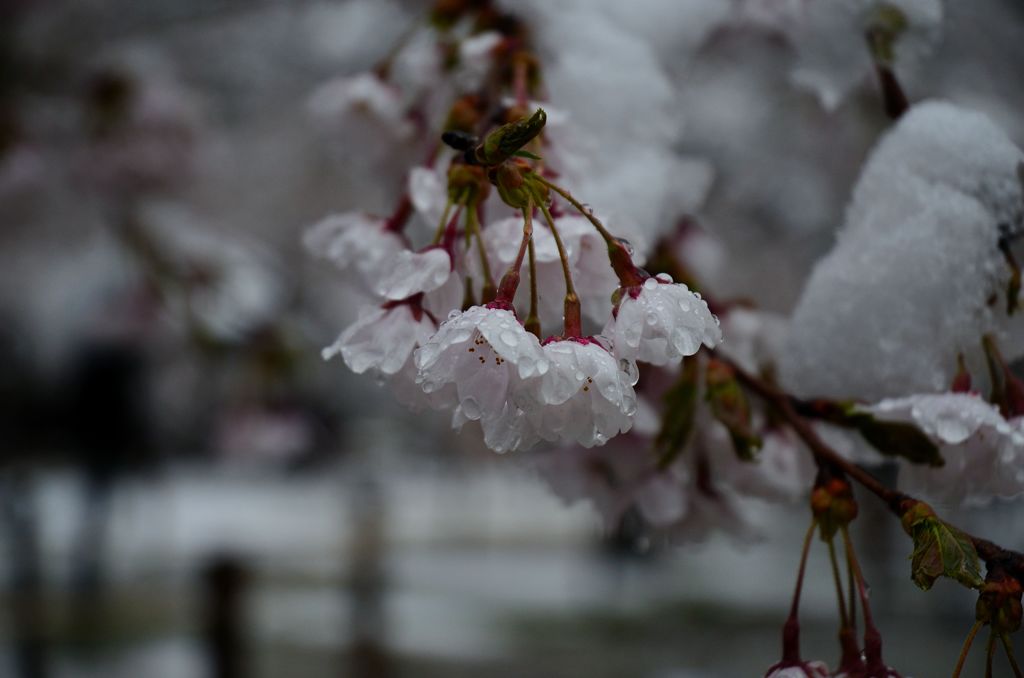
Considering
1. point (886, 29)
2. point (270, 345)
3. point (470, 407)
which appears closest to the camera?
point (470, 407)

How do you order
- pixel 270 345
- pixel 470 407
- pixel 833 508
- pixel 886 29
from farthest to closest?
pixel 270 345
pixel 886 29
pixel 833 508
pixel 470 407

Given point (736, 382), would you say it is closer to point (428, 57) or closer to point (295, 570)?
point (428, 57)

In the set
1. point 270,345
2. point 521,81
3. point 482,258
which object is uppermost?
point 270,345

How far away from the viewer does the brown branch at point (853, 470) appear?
18.1 inches

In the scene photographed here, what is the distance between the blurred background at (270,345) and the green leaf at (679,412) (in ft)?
0.56

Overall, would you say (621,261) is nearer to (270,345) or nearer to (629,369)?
(629,369)

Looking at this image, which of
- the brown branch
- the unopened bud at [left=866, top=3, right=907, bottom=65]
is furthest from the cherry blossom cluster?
the unopened bud at [left=866, top=3, right=907, bottom=65]

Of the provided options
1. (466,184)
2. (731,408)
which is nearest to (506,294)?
(466,184)

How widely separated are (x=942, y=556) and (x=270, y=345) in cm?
147

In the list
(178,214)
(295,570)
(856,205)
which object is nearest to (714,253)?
(856,205)

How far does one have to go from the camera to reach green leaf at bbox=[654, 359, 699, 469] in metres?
0.60

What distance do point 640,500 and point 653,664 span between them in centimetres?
234

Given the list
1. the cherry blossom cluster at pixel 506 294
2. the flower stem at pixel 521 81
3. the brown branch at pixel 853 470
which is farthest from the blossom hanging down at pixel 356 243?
the brown branch at pixel 853 470

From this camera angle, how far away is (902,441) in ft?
1.77
